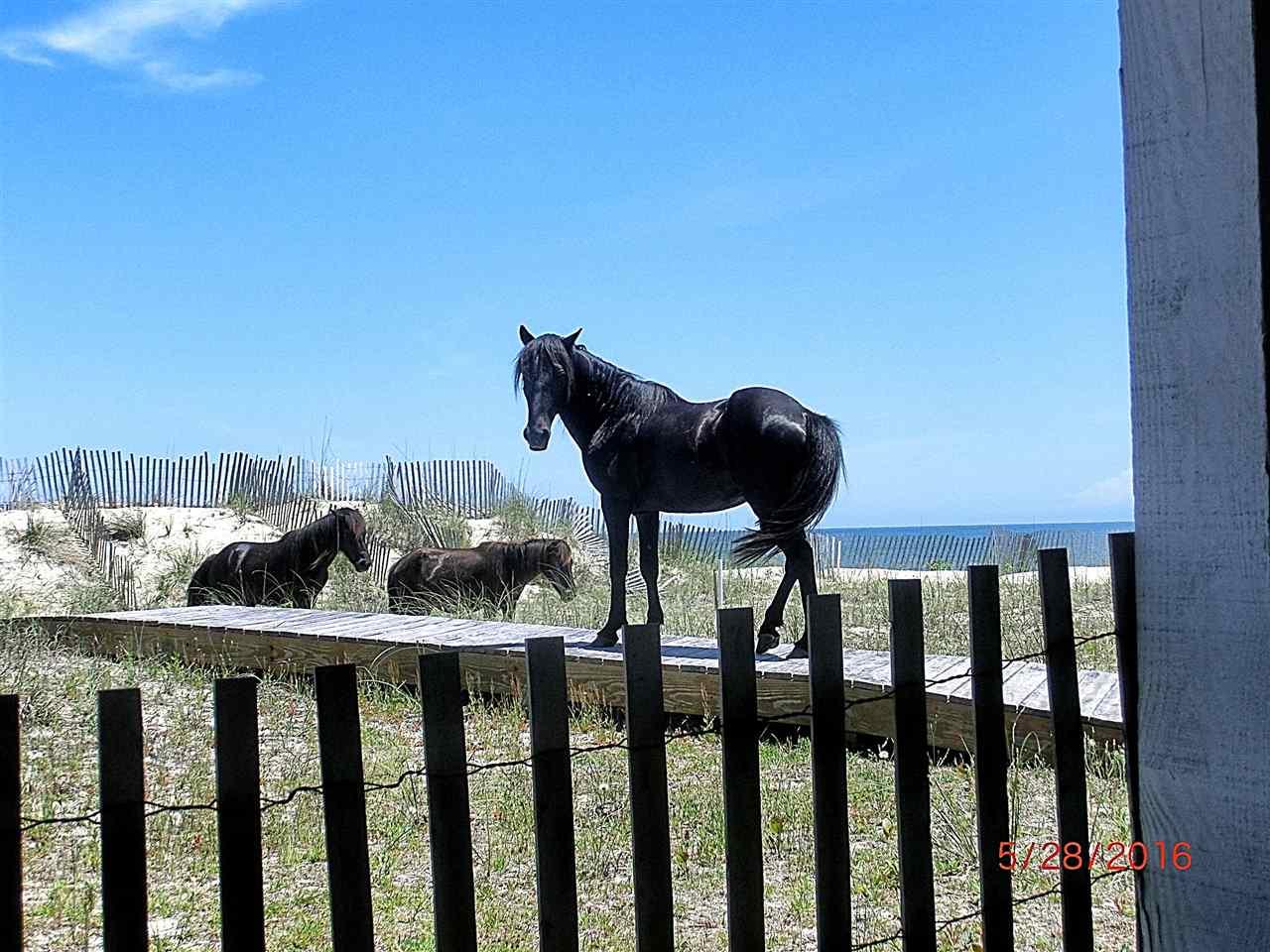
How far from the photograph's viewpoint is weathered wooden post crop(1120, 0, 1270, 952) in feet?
6.26

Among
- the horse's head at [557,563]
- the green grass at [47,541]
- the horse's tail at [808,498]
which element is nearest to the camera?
the horse's tail at [808,498]

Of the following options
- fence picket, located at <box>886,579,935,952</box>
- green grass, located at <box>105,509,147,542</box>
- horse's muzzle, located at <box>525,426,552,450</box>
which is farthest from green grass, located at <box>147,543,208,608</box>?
fence picket, located at <box>886,579,935,952</box>

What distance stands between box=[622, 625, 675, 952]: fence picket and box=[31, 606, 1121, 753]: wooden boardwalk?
1983mm

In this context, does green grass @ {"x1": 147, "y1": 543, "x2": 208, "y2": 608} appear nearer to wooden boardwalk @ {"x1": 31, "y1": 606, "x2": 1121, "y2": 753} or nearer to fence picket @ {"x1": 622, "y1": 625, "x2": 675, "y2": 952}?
wooden boardwalk @ {"x1": 31, "y1": 606, "x2": 1121, "y2": 753}

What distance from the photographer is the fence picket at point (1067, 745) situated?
251cm

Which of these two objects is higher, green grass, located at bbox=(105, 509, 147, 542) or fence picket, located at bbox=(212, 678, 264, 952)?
green grass, located at bbox=(105, 509, 147, 542)

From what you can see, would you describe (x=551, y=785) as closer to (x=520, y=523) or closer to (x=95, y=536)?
(x=520, y=523)

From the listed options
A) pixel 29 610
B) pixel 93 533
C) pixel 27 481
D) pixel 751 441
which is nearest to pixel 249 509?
pixel 93 533

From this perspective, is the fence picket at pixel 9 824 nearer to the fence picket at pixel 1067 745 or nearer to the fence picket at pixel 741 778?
the fence picket at pixel 741 778

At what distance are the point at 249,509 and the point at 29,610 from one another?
10.2 meters

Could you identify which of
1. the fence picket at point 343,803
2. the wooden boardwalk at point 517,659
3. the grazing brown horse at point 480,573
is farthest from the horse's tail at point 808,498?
the fence picket at point 343,803

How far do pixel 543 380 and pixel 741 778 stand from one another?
4.17 metres

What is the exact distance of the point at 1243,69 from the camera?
1914 millimetres

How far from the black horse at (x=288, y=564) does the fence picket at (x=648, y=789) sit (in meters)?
7.69
